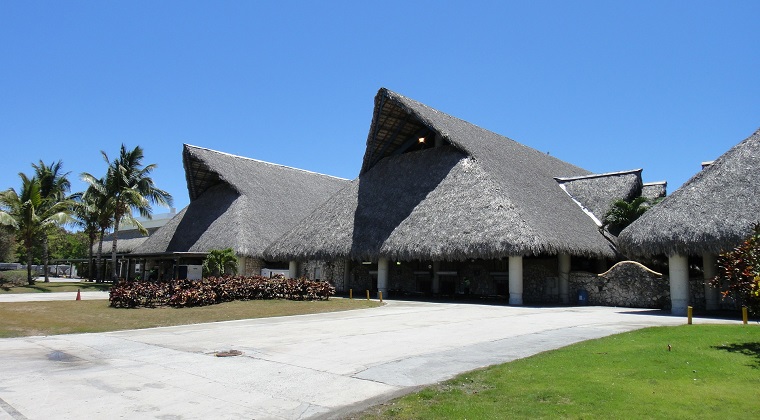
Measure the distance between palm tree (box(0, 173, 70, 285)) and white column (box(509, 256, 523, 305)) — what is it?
28.7 metres

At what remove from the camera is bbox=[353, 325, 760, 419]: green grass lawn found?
5.93 metres

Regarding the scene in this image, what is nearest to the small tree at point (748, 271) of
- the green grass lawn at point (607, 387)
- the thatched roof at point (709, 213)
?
the green grass lawn at point (607, 387)

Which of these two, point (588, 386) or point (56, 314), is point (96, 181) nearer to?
point (56, 314)

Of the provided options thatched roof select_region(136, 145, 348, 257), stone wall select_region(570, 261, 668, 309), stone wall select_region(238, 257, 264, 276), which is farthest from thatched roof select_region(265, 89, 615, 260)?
thatched roof select_region(136, 145, 348, 257)

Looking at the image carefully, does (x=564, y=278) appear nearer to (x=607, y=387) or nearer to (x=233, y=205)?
(x=607, y=387)

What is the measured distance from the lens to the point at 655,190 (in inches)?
1298

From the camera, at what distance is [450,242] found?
77.2ft

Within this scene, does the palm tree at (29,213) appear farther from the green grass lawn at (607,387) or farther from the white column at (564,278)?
the green grass lawn at (607,387)

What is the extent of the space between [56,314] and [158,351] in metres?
9.75

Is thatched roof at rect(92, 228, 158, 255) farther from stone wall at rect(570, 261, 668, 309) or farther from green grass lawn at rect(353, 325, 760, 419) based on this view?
green grass lawn at rect(353, 325, 760, 419)

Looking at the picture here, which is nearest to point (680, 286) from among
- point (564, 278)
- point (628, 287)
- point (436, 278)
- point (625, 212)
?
point (628, 287)

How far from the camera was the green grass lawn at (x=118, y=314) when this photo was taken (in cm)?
1449

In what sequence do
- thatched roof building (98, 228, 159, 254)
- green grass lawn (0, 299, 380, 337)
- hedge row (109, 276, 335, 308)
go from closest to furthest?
green grass lawn (0, 299, 380, 337)
hedge row (109, 276, 335, 308)
thatched roof building (98, 228, 159, 254)

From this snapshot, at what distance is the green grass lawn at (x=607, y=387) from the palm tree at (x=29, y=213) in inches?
1380
